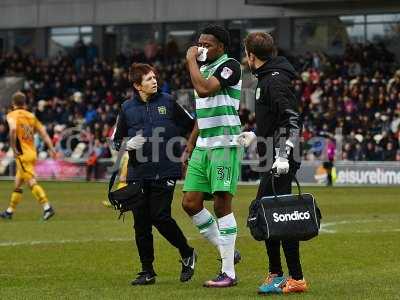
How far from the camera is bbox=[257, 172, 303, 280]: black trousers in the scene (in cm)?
928

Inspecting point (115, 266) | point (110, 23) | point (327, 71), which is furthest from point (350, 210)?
point (110, 23)

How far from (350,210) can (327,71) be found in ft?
71.2

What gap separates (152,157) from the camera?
1057cm

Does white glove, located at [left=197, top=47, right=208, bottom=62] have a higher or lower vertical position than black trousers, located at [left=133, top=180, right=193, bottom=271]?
higher

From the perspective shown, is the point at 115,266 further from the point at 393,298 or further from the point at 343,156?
the point at 343,156

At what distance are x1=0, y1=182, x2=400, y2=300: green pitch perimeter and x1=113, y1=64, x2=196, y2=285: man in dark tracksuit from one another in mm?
349

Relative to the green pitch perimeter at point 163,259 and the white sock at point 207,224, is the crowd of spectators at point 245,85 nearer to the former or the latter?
the green pitch perimeter at point 163,259

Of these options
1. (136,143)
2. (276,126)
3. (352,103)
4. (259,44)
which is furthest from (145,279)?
(352,103)

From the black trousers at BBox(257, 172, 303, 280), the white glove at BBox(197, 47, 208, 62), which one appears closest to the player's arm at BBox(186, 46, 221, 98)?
the white glove at BBox(197, 47, 208, 62)

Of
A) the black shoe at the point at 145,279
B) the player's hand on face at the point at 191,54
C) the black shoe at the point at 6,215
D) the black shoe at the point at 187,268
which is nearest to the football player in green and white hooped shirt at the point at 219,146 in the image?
the player's hand on face at the point at 191,54

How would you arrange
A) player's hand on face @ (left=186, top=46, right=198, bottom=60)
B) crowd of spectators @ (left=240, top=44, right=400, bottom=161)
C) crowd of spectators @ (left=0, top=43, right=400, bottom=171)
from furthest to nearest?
crowd of spectators @ (left=0, top=43, right=400, bottom=171)
crowd of spectators @ (left=240, top=44, right=400, bottom=161)
player's hand on face @ (left=186, top=46, right=198, bottom=60)

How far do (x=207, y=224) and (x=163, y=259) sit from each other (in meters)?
2.35

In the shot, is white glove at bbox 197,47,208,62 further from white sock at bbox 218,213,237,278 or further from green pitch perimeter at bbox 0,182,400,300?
green pitch perimeter at bbox 0,182,400,300

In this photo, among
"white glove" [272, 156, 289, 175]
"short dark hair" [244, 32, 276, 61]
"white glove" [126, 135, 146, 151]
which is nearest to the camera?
"white glove" [272, 156, 289, 175]
